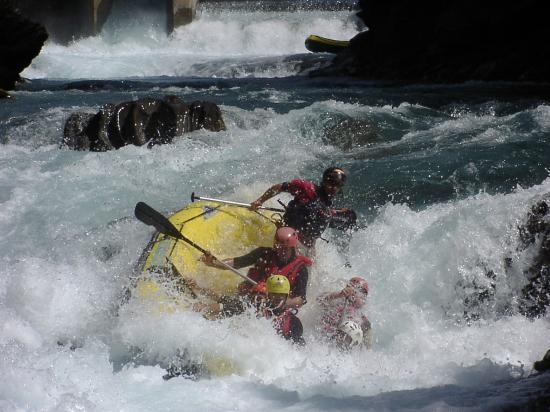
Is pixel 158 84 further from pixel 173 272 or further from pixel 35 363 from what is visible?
pixel 35 363

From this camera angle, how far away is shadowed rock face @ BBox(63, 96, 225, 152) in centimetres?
900

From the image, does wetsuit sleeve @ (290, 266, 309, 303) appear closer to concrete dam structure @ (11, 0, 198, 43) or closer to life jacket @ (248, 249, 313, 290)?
life jacket @ (248, 249, 313, 290)

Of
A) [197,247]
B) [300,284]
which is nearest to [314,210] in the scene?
[300,284]

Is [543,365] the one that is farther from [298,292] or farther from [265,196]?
[265,196]

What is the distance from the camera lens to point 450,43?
53.0ft

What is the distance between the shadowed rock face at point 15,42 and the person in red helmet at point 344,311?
11.3m

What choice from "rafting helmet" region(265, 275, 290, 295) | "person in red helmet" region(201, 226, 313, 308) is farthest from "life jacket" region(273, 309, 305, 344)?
"rafting helmet" region(265, 275, 290, 295)

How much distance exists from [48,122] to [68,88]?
5537 mm

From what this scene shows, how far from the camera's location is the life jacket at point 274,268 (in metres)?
4.99

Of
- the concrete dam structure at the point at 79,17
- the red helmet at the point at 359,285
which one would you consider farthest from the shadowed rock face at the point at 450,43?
the red helmet at the point at 359,285

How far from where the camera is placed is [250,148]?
29.5 ft

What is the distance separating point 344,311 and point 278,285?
0.65 m

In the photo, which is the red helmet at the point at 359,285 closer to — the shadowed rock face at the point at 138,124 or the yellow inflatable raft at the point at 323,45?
the shadowed rock face at the point at 138,124

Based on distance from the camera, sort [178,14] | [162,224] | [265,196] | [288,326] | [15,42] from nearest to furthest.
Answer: [288,326] < [162,224] < [265,196] < [15,42] < [178,14]
